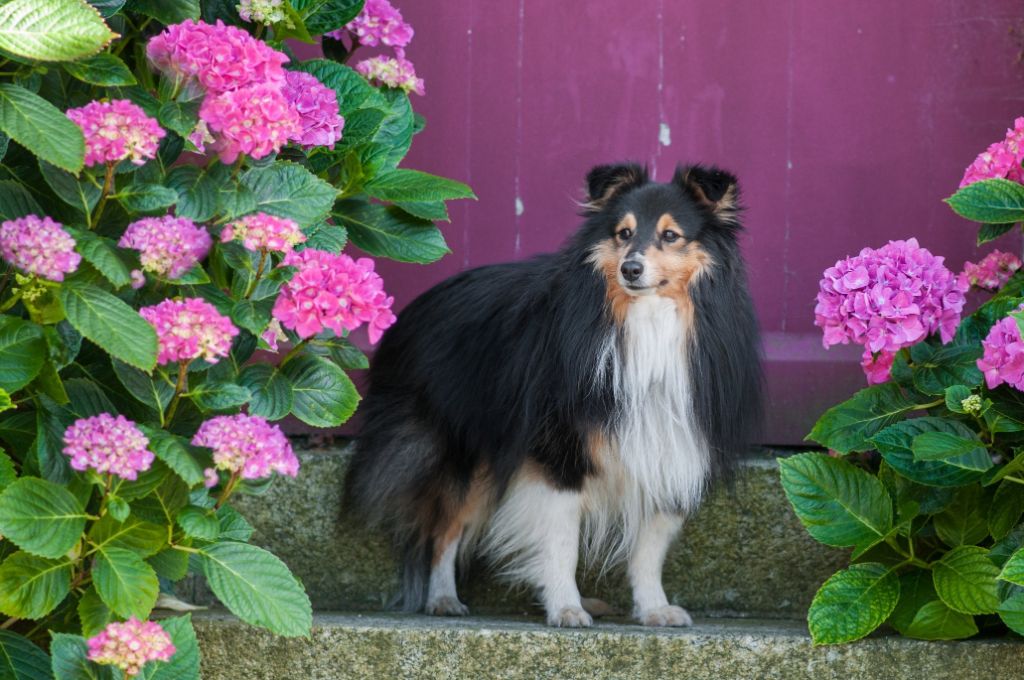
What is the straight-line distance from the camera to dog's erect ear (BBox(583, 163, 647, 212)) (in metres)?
3.45

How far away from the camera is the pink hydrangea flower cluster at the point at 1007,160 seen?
Answer: 3020mm

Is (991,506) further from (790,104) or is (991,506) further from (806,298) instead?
(790,104)

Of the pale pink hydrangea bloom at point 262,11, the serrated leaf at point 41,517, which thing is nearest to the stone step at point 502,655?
the serrated leaf at point 41,517

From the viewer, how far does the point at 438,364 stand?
11.8 ft

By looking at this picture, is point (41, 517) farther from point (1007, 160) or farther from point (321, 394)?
point (1007, 160)

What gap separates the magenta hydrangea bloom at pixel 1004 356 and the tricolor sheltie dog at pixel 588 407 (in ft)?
2.48

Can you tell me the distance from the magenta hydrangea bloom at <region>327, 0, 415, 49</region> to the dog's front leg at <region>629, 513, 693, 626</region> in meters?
1.31

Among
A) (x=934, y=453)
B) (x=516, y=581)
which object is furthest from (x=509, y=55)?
(x=934, y=453)

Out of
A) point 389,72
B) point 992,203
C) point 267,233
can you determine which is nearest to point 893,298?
point 992,203

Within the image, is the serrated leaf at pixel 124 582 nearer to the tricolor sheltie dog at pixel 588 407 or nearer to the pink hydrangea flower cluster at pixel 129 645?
the pink hydrangea flower cluster at pixel 129 645

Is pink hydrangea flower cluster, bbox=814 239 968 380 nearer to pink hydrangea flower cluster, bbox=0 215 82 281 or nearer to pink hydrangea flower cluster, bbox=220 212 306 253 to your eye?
pink hydrangea flower cluster, bbox=220 212 306 253

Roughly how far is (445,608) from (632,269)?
3.24ft

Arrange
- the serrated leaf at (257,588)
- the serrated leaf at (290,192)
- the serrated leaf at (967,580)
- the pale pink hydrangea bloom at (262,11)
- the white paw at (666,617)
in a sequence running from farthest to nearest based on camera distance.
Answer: the white paw at (666,617) < the serrated leaf at (967,580) < the pale pink hydrangea bloom at (262,11) < the serrated leaf at (290,192) < the serrated leaf at (257,588)

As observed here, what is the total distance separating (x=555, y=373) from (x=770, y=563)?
0.72m
